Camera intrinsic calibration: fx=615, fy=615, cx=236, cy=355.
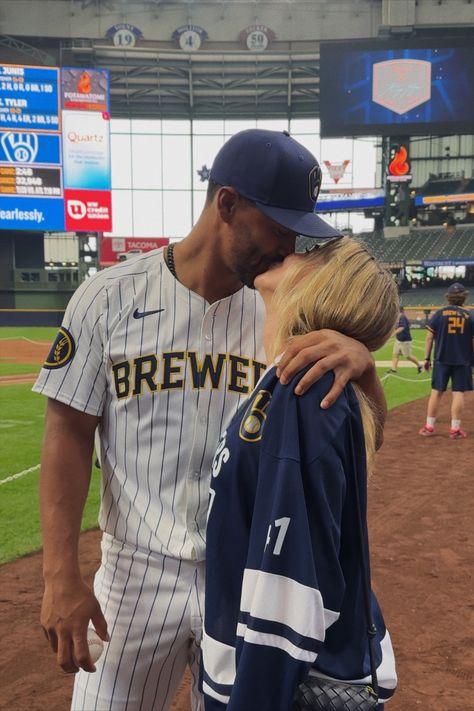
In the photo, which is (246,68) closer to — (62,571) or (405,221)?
(405,221)

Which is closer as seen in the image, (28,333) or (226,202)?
(226,202)

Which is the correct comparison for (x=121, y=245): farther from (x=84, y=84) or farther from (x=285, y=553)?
(x=285, y=553)

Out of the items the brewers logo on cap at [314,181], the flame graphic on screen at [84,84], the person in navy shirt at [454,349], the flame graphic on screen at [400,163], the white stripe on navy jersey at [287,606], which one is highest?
the flame graphic on screen at [84,84]

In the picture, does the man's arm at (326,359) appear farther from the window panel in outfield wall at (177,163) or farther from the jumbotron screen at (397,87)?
the window panel in outfield wall at (177,163)

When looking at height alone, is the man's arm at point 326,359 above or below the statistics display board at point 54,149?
below

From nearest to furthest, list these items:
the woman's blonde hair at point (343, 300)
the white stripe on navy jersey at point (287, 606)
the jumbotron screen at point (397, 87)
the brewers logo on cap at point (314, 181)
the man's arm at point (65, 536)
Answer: the white stripe on navy jersey at point (287, 606)
the woman's blonde hair at point (343, 300)
the man's arm at point (65, 536)
the brewers logo on cap at point (314, 181)
the jumbotron screen at point (397, 87)

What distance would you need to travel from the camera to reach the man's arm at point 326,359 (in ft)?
3.93

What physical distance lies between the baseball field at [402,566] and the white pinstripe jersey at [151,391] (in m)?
1.76

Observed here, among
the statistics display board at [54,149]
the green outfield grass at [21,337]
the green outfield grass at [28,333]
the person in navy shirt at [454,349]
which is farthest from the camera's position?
the statistics display board at [54,149]

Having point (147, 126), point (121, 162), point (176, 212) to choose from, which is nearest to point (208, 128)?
point (147, 126)

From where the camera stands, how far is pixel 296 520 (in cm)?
113

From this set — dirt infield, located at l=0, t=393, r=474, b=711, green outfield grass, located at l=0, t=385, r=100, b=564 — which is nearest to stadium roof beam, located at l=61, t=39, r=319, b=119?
green outfield grass, located at l=0, t=385, r=100, b=564

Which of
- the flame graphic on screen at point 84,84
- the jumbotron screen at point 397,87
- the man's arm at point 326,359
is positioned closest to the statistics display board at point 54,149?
the flame graphic on screen at point 84,84

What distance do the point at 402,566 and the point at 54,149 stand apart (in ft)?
103
